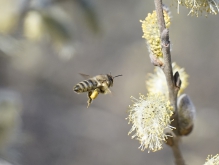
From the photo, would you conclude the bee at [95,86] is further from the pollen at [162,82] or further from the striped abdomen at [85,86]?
the pollen at [162,82]

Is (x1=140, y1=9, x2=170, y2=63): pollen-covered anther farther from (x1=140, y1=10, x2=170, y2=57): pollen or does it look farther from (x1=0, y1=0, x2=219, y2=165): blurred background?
(x1=0, y1=0, x2=219, y2=165): blurred background

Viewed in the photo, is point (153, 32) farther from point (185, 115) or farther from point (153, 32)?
point (185, 115)

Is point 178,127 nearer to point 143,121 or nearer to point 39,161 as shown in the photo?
point 143,121

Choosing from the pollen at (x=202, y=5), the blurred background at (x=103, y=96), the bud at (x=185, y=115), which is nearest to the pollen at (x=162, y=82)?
the bud at (x=185, y=115)

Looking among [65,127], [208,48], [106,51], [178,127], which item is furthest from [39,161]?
[178,127]

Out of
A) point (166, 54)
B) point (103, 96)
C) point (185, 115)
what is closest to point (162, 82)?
point (185, 115)

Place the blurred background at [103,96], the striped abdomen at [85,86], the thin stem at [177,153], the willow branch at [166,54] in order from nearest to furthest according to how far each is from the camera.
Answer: the willow branch at [166,54], the thin stem at [177,153], the striped abdomen at [85,86], the blurred background at [103,96]
